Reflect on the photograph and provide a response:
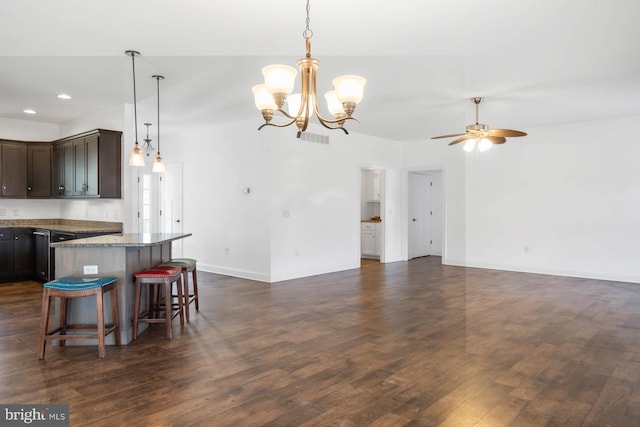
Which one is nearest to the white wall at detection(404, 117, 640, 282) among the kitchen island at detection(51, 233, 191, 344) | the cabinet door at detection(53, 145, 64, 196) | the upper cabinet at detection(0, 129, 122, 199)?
the upper cabinet at detection(0, 129, 122, 199)

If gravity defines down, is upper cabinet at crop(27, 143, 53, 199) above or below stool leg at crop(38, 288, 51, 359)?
above

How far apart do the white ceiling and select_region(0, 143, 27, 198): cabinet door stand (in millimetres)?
1140

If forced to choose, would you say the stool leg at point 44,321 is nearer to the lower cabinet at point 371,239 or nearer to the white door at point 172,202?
the white door at point 172,202

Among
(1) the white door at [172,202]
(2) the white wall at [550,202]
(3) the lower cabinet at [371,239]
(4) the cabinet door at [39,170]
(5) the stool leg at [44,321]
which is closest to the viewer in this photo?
(5) the stool leg at [44,321]

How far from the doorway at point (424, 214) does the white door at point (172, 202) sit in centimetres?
496

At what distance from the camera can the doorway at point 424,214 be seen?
959cm

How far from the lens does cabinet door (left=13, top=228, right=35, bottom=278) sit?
6433mm

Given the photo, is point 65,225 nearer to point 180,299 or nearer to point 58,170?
point 58,170

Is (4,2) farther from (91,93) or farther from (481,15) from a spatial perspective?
(481,15)

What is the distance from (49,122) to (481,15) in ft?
23.3

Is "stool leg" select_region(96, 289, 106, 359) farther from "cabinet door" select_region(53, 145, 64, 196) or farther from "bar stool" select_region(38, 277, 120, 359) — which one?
"cabinet door" select_region(53, 145, 64, 196)

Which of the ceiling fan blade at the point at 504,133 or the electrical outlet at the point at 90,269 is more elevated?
the ceiling fan blade at the point at 504,133

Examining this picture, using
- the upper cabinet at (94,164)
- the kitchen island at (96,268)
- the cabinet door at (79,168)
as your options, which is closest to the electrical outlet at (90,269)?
the kitchen island at (96,268)

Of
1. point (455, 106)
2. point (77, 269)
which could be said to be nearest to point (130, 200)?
point (77, 269)
